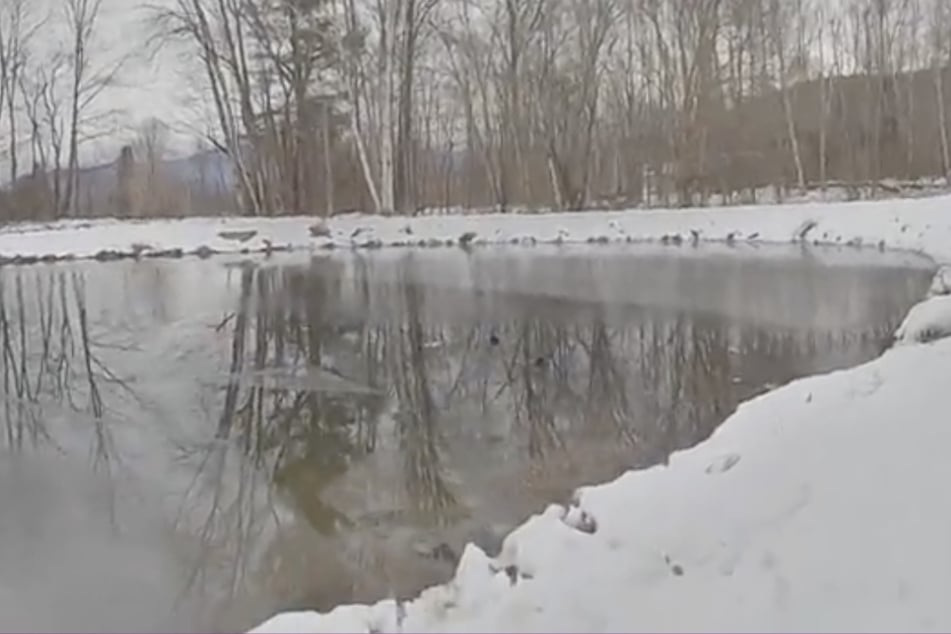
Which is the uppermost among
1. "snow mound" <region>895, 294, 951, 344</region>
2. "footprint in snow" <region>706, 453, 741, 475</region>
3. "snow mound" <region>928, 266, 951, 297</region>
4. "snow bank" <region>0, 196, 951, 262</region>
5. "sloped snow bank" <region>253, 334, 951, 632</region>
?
"snow bank" <region>0, 196, 951, 262</region>

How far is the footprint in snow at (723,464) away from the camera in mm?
4816

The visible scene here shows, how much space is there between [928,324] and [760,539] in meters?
5.04

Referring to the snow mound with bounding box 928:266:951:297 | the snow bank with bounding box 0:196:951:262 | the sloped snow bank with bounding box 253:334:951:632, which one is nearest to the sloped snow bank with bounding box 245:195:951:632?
the sloped snow bank with bounding box 253:334:951:632

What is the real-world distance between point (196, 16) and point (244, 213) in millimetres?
5922

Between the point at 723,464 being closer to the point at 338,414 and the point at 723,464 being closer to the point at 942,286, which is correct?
the point at 338,414

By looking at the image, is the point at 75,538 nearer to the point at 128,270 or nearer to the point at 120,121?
the point at 128,270

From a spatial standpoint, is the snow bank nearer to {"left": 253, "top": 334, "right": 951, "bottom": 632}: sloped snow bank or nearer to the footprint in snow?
the footprint in snow

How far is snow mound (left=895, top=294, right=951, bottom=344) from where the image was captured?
319 inches

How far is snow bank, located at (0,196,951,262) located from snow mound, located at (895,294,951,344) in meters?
14.9

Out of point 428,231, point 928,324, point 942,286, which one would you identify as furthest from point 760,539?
point 428,231

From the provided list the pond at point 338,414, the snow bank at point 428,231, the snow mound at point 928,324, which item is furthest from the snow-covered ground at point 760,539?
the snow bank at point 428,231

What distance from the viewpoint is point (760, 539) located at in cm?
400

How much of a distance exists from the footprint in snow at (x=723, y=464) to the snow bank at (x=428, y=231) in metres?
19.3

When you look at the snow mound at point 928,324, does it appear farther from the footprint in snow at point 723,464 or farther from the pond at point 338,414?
the footprint in snow at point 723,464
